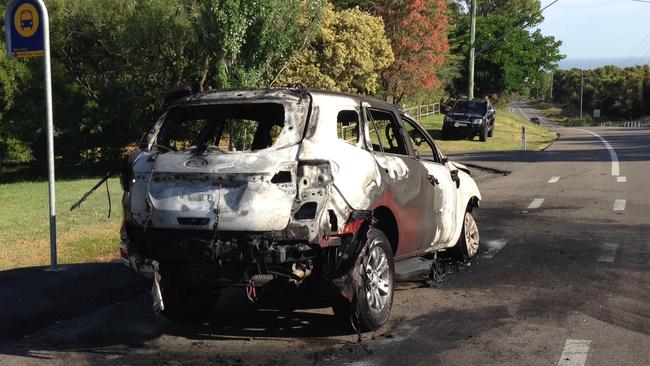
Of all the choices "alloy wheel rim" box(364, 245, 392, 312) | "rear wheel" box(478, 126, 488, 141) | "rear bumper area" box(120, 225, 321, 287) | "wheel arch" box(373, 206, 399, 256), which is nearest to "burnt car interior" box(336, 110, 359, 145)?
"wheel arch" box(373, 206, 399, 256)

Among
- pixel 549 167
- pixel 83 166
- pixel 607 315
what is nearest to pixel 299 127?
pixel 607 315

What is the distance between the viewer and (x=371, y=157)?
613cm

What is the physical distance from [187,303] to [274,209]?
65.0 inches

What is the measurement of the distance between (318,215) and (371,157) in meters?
0.97

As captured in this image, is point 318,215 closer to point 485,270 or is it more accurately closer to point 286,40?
point 485,270

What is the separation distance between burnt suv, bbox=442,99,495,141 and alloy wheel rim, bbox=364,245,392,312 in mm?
25914

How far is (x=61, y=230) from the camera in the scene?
11438 millimetres

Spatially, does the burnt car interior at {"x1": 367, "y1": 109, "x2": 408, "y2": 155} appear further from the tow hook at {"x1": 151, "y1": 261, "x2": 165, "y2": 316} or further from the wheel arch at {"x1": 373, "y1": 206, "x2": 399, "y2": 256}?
the tow hook at {"x1": 151, "y1": 261, "x2": 165, "y2": 316}

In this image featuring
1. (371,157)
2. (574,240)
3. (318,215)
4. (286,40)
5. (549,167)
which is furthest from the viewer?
(549,167)

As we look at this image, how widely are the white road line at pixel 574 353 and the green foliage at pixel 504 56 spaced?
172ft

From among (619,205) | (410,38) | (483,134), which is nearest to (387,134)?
(619,205)

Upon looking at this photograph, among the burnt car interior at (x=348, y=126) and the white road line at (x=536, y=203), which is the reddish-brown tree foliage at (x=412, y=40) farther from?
the burnt car interior at (x=348, y=126)

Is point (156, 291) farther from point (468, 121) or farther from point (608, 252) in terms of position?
point (468, 121)

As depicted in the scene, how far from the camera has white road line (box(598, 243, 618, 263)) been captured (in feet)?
28.2
